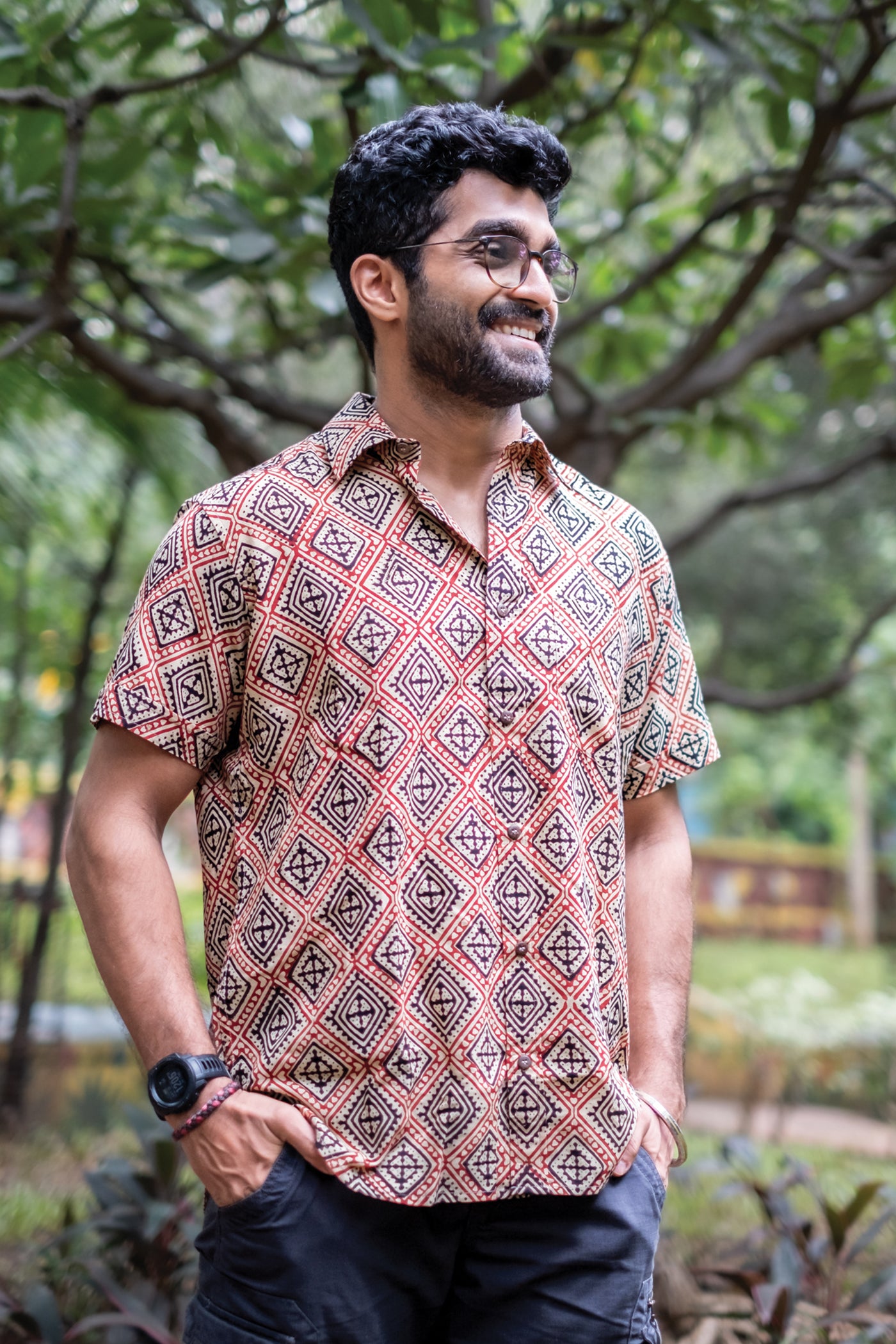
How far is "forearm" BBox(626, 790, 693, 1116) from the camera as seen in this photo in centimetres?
167

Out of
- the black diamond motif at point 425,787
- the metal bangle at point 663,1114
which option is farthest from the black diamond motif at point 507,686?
the metal bangle at point 663,1114

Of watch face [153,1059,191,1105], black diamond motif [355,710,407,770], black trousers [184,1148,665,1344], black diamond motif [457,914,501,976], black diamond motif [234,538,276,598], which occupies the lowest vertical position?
black trousers [184,1148,665,1344]

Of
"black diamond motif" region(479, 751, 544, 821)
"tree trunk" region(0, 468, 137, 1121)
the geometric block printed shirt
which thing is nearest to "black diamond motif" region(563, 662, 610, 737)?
the geometric block printed shirt

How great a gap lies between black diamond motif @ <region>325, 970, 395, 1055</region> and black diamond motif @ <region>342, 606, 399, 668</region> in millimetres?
373

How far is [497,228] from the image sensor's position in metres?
1.66

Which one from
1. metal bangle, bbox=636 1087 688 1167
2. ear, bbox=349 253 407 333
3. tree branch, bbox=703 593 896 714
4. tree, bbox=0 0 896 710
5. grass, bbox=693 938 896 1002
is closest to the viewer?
metal bangle, bbox=636 1087 688 1167

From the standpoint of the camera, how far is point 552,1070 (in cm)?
148

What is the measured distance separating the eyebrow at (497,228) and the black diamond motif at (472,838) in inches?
29.8

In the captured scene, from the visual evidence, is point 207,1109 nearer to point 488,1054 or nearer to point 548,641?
point 488,1054

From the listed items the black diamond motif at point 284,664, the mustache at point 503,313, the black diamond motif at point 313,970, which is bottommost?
the black diamond motif at point 313,970

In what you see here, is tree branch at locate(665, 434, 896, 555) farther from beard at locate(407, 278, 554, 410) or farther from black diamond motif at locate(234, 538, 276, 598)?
black diamond motif at locate(234, 538, 276, 598)

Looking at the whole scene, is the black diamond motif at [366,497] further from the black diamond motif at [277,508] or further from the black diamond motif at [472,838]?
the black diamond motif at [472,838]

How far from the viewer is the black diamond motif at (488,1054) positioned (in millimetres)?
1441

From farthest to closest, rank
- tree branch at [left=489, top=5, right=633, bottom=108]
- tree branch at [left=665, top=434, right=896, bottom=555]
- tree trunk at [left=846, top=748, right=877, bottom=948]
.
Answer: tree trunk at [left=846, top=748, right=877, bottom=948] → tree branch at [left=665, top=434, right=896, bottom=555] → tree branch at [left=489, top=5, right=633, bottom=108]
